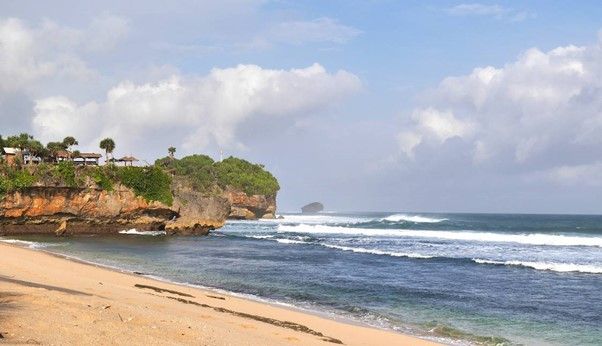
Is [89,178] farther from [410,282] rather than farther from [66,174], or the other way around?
[410,282]

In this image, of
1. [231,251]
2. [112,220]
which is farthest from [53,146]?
[231,251]

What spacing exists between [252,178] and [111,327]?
11026 centimetres

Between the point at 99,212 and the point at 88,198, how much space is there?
2.03 meters

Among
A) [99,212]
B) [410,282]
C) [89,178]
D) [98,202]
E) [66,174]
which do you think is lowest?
[410,282]

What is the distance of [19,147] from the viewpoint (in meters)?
55.8

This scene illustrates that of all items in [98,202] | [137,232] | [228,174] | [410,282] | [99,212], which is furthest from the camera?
[228,174]

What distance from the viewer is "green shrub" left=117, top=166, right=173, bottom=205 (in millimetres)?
52969

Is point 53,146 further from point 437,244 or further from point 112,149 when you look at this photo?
point 437,244

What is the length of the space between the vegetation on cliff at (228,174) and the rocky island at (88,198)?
39.5 m

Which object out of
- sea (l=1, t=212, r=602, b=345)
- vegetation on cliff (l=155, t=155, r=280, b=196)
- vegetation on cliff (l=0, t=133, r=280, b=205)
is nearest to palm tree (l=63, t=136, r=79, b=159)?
vegetation on cliff (l=0, t=133, r=280, b=205)

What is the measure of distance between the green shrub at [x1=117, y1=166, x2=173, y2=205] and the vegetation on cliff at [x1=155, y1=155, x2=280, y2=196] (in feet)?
138

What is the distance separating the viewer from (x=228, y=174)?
11712 centimetres

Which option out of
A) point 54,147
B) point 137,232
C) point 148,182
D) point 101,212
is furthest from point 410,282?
point 54,147

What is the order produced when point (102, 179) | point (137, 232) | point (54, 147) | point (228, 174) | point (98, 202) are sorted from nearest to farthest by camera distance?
point (98, 202)
point (102, 179)
point (137, 232)
point (54, 147)
point (228, 174)
